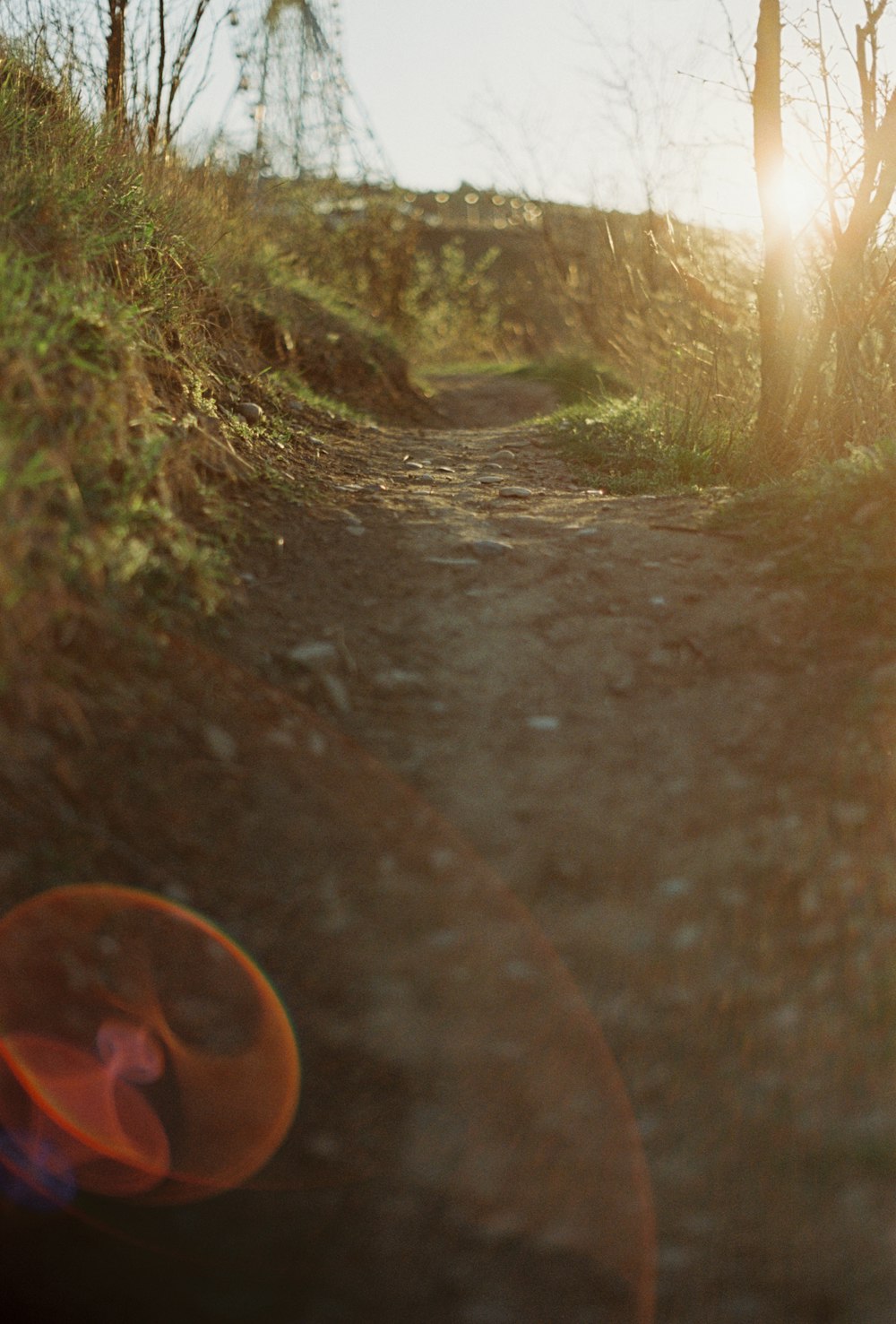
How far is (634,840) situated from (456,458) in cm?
342

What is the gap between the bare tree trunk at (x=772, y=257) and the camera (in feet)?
12.9

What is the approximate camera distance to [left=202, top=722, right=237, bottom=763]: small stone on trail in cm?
199

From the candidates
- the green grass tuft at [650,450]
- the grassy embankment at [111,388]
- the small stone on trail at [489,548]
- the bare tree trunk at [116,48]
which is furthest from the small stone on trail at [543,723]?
the bare tree trunk at [116,48]

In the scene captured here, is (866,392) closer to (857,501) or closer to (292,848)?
(857,501)

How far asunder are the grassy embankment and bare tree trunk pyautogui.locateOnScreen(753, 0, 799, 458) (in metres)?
2.01

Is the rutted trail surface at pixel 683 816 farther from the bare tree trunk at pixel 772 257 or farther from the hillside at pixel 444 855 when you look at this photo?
the bare tree trunk at pixel 772 257

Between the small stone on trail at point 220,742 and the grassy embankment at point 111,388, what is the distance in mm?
315

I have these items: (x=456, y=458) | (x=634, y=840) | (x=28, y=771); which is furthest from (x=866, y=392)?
(x=28, y=771)

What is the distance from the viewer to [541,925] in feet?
5.99

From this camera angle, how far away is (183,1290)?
1.45m

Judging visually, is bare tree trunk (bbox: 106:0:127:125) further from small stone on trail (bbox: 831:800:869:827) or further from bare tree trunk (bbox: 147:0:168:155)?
small stone on trail (bbox: 831:800:869:827)

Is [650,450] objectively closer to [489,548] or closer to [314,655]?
[489,548]

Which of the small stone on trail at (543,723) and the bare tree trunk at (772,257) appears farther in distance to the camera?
the bare tree trunk at (772,257)

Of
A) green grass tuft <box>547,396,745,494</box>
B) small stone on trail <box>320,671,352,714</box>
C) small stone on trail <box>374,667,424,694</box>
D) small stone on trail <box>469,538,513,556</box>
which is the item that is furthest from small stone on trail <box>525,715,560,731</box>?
green grass tuft <box>547,396,745,494</box>
